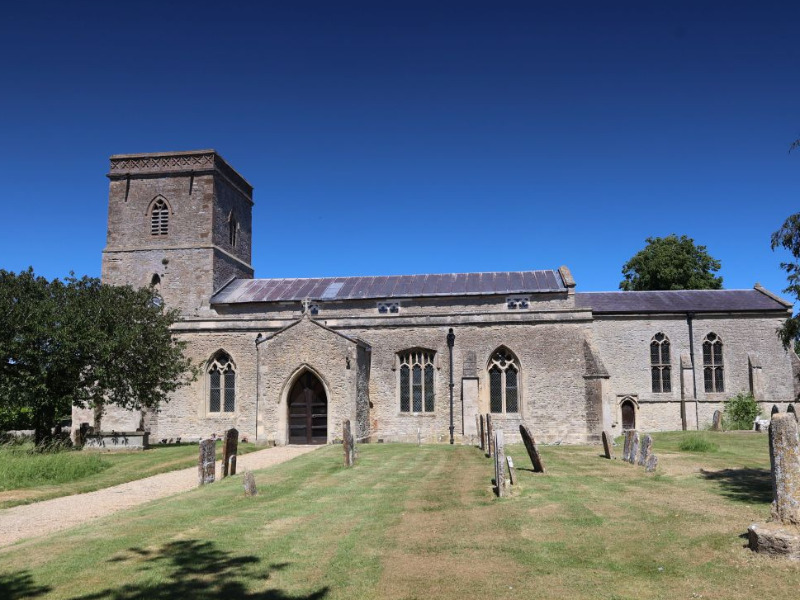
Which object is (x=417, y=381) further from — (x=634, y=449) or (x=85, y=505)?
(x=85, y=505)

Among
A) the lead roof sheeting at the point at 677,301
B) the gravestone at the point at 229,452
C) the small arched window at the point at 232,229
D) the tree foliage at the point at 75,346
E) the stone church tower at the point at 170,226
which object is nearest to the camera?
the gravestone at the point at 229,452

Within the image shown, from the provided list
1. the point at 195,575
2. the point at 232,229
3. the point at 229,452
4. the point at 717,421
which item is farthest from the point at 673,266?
the point at 195,575

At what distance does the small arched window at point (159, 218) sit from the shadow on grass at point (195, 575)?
2819 centimetres

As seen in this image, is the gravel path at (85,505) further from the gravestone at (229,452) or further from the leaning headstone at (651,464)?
the leaning headstone at (651,464)

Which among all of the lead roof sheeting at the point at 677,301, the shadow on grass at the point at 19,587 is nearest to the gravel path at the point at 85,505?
the shadow on grass at the point at 19,587

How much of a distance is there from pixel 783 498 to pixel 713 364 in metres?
28.9

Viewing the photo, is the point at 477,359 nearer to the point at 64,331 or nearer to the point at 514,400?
the point at 514,400

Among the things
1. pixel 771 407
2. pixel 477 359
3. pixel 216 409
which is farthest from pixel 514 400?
pixel 771 407

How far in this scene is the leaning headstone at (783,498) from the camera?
23.9ft

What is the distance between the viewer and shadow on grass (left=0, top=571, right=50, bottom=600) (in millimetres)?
6738

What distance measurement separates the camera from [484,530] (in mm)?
9359

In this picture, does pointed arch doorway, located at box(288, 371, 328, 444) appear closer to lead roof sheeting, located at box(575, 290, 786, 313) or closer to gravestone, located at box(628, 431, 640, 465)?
gravestone, located at box(628, 431, 640, 465)

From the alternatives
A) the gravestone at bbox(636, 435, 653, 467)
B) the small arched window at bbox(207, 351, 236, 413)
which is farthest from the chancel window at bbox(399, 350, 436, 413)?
the gravestone at bbox(636, 435, 653, 467)

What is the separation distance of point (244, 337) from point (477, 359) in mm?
10376
